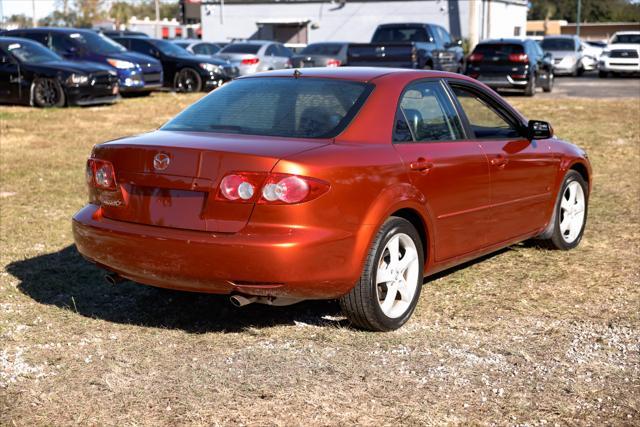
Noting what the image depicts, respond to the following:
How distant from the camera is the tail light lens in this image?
4656 mm

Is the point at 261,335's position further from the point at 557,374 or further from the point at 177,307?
the point at 557,374

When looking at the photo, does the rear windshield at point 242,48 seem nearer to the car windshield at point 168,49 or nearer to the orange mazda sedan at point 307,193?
the car windshield at point 168,49

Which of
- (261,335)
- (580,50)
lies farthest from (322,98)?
(580,50)

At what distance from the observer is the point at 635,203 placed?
9656 millimetres

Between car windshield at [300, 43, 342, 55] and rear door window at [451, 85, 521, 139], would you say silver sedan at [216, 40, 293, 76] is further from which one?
rear door window at [451, 85, 521, 139]

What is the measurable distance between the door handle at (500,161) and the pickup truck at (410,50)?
616 inches

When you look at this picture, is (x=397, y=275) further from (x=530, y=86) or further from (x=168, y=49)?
(x=168, y=49)

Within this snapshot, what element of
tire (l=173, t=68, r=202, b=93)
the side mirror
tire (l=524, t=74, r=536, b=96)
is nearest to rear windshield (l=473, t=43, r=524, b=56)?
tire (l=524, t=74, r=536, b=96)

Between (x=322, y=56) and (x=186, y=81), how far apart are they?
17.4ft

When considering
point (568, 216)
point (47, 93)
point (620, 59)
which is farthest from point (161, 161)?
point (620, 59)

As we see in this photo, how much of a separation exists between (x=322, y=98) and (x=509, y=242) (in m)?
Result: 2.02

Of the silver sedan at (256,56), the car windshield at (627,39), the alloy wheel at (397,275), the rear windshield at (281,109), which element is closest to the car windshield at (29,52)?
the silver sedan at (256,56)

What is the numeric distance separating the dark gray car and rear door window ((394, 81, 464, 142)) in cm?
2015

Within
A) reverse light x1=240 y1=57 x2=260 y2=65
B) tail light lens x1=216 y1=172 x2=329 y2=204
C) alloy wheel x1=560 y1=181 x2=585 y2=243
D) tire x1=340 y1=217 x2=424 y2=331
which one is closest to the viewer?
tail light lens x1=216 y1=172 x2=329 y2=204
